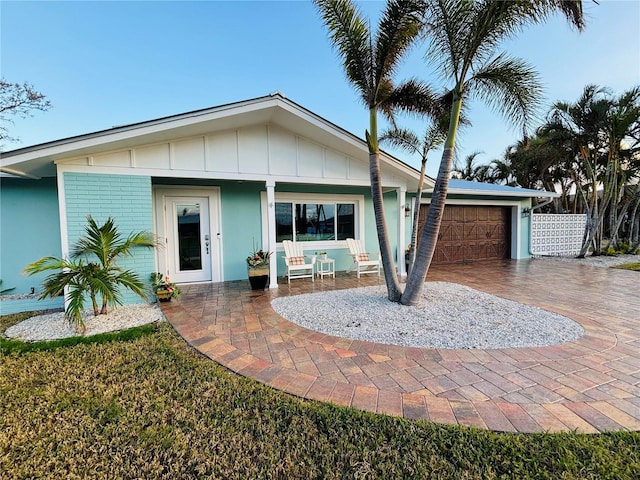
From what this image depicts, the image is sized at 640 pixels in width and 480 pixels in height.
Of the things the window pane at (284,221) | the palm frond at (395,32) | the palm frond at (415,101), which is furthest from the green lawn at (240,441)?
the window pane at (284,221)

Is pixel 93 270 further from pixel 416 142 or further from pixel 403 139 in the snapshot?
pixel 416 142

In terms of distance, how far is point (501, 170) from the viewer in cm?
1867

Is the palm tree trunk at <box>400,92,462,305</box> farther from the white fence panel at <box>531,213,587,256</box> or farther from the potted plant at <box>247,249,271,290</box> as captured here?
the white fence panel at <box>531,213,587,256</box>

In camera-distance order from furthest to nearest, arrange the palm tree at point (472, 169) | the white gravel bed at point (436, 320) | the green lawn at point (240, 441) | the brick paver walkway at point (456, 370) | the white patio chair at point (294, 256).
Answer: the palm tree at point (472, 169)
the white patio chair at point (294, 256)
the white gravel bed at point (436, 320)
the brick paver walkway at point (456, 370)
the green lawn at point (240, 441)

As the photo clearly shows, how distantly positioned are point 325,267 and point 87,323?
5.48m

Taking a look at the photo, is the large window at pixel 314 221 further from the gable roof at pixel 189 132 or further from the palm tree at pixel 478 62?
the palm tree at pixel 478 62

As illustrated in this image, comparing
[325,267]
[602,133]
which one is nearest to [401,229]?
[325,267]

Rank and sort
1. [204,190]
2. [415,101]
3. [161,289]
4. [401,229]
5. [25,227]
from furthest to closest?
[401,229]
[204,190]
[25,227]
[415,101]
[161,289]

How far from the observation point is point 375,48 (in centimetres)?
458

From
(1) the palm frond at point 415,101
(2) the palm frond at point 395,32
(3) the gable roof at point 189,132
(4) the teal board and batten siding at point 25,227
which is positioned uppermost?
(2) the palm frond at point 395,32

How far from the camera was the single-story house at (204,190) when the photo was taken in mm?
4992

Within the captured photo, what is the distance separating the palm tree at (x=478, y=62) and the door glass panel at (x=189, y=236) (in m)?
5.15

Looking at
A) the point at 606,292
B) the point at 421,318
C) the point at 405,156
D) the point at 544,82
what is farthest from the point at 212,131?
the point at 606,292

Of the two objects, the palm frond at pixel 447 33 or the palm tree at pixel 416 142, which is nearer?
the palm frond at pixel 447 33
